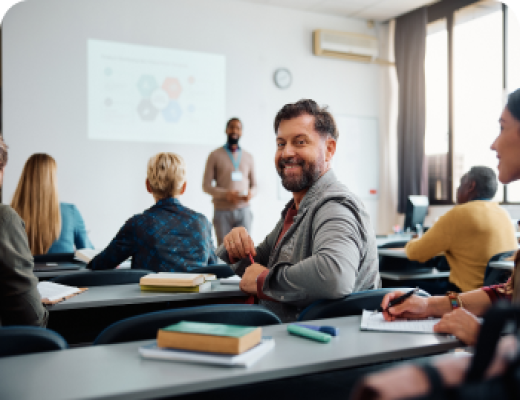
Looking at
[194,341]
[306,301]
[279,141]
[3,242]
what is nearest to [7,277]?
[3,242]

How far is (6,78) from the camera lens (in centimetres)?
532

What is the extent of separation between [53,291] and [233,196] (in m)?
3.69

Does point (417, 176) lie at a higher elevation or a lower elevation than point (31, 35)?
lower

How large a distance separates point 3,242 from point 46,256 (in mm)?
1727

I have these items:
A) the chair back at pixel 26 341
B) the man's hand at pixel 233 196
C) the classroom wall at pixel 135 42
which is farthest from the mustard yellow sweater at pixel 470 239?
the classroom wall at pixel 135 42

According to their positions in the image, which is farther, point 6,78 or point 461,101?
point 461,101

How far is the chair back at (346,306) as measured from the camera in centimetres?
140

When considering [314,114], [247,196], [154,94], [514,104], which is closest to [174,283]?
[314,114]

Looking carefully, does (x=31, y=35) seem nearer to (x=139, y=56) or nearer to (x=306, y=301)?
Result: (x=139, y=56)

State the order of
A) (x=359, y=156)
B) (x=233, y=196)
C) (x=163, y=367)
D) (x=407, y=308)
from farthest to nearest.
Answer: (x=359, y=156)
(x=233, y=196)
(x=407, y=308)
(x=163, y=367)

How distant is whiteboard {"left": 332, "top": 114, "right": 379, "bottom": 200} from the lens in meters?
7.16

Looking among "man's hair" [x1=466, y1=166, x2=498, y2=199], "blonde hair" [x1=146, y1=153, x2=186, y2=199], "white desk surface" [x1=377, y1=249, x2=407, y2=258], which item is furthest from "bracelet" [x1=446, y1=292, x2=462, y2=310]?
"white desk surface" [x1=377, y1=249, x2=407, y2=258]

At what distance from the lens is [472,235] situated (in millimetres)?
3004

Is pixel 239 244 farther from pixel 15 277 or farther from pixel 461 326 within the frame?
pixel 461 326
